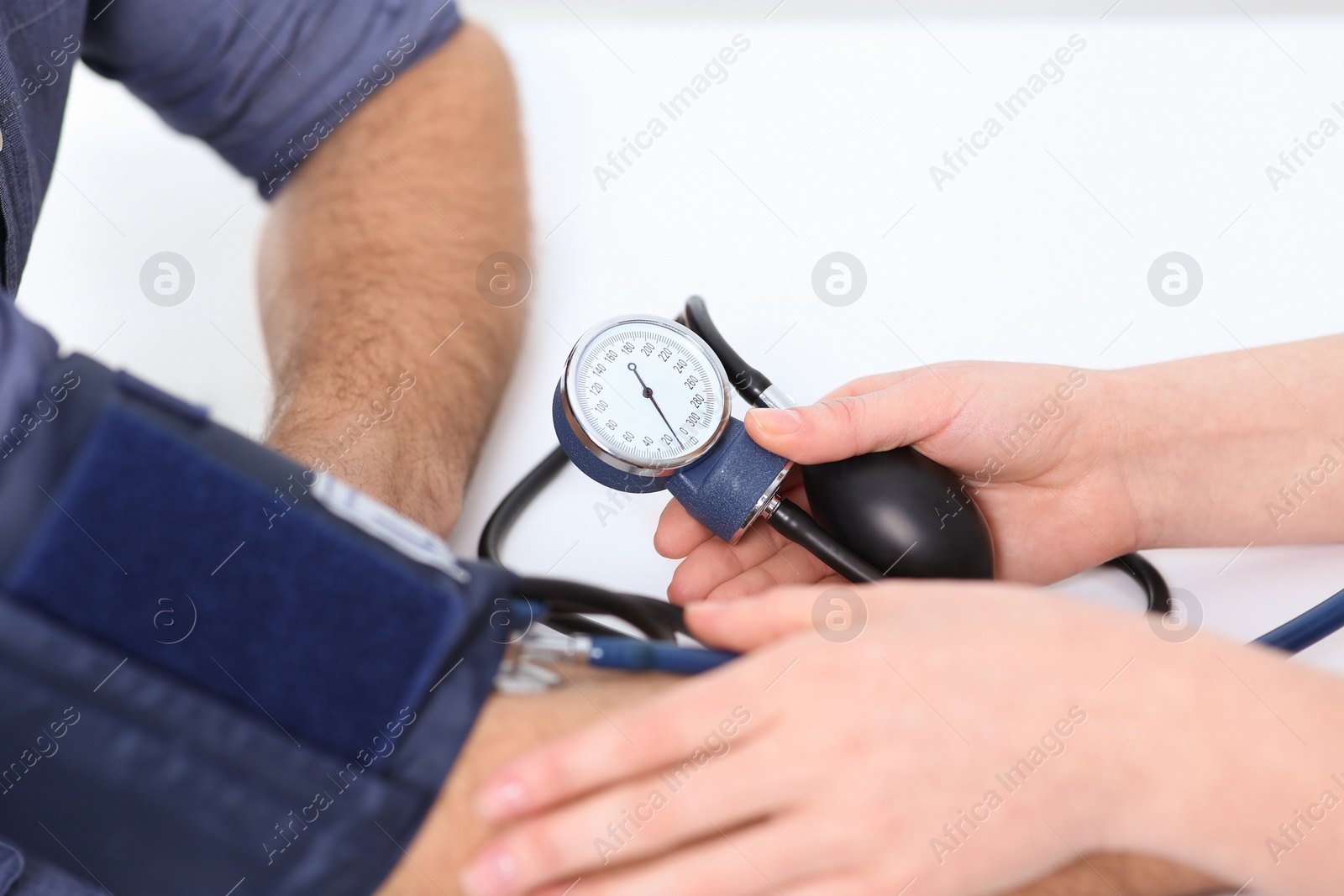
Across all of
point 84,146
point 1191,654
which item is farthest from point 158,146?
point 1191,654

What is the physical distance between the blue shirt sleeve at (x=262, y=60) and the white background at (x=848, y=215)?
0.22m

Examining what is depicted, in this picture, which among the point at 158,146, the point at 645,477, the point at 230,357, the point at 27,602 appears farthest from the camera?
the point at 158,146

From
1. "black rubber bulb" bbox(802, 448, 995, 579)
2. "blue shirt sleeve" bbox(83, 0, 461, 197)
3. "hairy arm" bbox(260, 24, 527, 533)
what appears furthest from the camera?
"blue shirt sleeve" bbox(83, 0, 461, 197)

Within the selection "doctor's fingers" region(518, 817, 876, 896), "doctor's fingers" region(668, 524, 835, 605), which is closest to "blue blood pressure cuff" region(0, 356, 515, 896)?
"doctor's fingers" region(518, 817, 876, 896)

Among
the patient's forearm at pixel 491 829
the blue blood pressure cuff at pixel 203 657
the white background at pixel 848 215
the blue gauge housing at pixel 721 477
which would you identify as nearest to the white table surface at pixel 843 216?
the white background at pixel 848 215

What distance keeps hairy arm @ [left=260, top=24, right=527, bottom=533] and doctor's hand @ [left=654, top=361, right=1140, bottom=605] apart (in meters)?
0.29

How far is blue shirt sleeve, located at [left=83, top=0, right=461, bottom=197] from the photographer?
3.79 ft

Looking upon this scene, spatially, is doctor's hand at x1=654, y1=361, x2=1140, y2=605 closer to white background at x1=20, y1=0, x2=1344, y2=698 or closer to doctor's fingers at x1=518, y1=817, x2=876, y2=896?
white background at x1=20, y1=0, x2=1344, y2=698

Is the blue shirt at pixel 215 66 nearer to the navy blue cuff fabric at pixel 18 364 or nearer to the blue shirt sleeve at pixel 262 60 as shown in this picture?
the blue shirt sleeve at pixel 262 60

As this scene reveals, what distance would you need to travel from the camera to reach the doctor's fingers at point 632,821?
529mm

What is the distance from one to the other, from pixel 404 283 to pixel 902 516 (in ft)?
2.26

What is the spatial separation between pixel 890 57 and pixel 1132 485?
805 millimetres

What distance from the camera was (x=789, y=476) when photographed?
0.91 m

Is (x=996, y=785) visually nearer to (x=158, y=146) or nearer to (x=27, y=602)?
(x=27, y=602)
